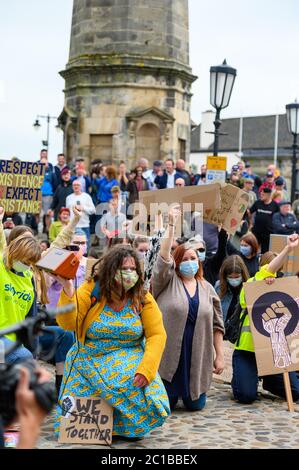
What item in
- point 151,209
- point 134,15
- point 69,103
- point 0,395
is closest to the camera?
point 0,395

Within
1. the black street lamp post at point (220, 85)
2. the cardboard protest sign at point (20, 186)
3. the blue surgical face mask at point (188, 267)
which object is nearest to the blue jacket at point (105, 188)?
the black street lamp post at point (220, 85)

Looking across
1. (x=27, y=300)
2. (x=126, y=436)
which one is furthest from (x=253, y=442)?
(x=27, y=300)

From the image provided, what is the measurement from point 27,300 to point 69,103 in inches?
671

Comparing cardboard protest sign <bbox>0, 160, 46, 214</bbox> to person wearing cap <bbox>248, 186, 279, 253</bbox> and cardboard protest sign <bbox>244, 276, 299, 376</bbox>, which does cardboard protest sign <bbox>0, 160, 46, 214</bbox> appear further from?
person wearing cap <bbox>248, 186, 279, 253</bbox>

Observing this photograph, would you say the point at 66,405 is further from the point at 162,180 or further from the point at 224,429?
the point at 162,180

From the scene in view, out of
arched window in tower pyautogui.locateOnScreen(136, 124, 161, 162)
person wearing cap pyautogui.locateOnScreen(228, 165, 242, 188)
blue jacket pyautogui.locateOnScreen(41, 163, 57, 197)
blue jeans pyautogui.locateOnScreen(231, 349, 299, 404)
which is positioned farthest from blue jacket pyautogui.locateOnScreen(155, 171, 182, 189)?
blue jeans pyautogui.locateOnScreen(231, 349, 299, 404)

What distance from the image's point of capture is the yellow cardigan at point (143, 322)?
264 inches

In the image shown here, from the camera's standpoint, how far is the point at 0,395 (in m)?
2.73

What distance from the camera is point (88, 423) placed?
6.82m

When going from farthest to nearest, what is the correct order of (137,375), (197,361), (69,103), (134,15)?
(69,103)
(134,15)
(197,361)
(137,375)

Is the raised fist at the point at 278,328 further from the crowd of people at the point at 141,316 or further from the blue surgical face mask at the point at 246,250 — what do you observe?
the blue surgical face mask at the point at 246,250

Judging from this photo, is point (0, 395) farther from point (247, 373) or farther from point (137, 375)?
point (247, 373)

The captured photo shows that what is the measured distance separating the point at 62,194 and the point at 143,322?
1001 cm

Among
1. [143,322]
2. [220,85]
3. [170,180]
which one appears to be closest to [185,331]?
[143,322]
